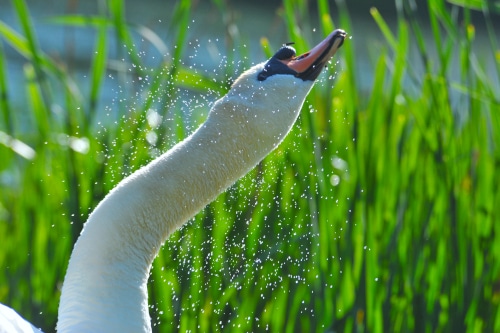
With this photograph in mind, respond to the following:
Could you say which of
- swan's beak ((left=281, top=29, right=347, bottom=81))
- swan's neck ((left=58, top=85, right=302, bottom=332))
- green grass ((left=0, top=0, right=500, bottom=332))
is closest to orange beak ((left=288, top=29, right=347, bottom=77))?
swan's beak ((left=281, top=29, right=347, bottom=81))

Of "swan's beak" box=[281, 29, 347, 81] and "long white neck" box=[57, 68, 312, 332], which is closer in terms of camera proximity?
"long white neck" box=[57, 68, 312, 332]

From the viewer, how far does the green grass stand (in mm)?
2195

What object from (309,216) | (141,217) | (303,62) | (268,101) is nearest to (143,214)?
(141,217)

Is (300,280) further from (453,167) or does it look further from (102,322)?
(102,322)

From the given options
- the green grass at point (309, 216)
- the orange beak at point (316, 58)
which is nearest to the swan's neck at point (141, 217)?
the orange beak at point (316, 58)

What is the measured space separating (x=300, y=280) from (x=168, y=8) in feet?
32.2

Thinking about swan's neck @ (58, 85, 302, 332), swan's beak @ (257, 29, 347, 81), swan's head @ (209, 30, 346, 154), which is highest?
swan's beak @ (257, 29, 347, 81)

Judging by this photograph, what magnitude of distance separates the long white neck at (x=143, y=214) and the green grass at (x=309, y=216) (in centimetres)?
48

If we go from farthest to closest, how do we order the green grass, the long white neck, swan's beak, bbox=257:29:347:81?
the green grass → swan's beak, bbox=257:29:347:81 → the long white neck

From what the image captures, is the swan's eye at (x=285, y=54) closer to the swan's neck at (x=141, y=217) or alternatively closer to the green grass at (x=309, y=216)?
the swan's neck at (x=141, y=217)

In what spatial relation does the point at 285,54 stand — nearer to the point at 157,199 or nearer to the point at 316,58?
the point at 316,58

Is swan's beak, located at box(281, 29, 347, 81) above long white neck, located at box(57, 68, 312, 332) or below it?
above

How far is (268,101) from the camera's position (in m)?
1.66

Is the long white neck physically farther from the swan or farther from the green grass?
the green grass
